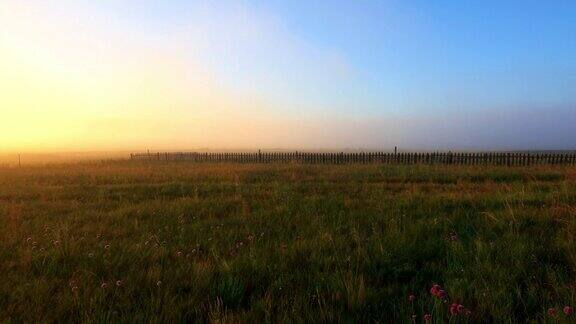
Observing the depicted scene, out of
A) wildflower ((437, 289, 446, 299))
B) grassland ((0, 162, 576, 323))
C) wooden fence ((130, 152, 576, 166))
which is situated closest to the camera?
wildflower ((437, 289, 446, 299))

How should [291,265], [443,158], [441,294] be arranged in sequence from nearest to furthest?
[441,294] → [291,265] → [443,158]

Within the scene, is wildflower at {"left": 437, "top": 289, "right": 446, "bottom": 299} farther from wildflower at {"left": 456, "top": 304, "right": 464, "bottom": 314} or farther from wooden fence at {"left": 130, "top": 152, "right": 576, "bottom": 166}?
wooden fence at {"left": 130, "top": 152, "right": 576, "bottom": 166}

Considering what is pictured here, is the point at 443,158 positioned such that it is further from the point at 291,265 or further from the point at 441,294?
Answer: the point at 441,294

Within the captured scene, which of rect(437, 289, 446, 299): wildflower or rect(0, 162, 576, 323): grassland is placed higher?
rect(437, 289, 446, 299): wildflower

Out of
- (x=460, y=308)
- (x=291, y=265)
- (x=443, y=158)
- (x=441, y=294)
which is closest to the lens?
(x=460, y=308)

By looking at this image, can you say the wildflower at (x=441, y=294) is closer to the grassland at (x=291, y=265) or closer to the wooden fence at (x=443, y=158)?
the grassland at (x=291, y=265)

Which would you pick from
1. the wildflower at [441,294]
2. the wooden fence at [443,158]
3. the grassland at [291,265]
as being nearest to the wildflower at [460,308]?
the grassland at [291,265]

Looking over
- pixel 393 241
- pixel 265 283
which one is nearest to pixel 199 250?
pixel 265 283

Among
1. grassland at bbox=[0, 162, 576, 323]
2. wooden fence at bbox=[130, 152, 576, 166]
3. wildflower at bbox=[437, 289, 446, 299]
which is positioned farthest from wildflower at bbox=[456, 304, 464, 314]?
wooden fence at bbox=[130, 152, 576, 166]

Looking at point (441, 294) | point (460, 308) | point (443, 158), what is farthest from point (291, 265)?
point (443, 158)

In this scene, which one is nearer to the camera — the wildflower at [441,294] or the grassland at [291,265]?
the wildflower at [441,294]

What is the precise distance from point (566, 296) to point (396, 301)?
4.12 feet

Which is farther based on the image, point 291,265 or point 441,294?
point 291,265

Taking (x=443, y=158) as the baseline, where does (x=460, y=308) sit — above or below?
above
